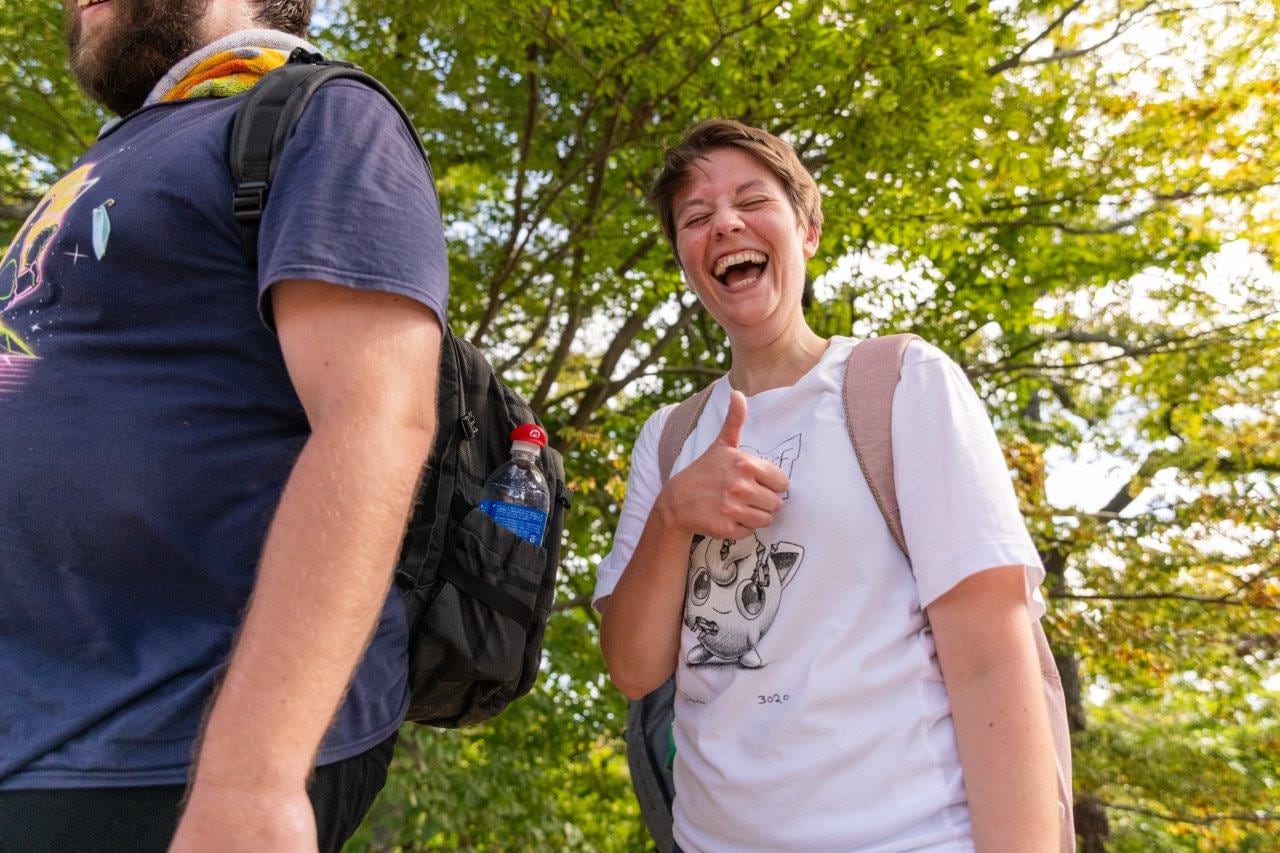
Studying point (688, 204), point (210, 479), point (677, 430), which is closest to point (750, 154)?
point (688, 204)

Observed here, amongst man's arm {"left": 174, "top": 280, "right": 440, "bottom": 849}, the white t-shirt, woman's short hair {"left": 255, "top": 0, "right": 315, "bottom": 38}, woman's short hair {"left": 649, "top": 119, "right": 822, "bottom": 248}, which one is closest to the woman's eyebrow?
woman's short hair {"left": 649, "top": 119, "right": 822, "bottom": 248}

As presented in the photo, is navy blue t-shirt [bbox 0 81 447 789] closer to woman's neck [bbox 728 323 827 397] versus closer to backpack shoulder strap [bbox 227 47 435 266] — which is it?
backpack shoulder strap [bbox 227 47 435 266]

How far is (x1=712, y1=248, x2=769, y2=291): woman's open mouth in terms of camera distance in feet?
6.48

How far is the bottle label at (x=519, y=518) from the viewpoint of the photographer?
1.45 meters

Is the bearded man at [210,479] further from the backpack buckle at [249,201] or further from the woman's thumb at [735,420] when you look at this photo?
the woman's thumb at [735,420]

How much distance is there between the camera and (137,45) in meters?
1.46

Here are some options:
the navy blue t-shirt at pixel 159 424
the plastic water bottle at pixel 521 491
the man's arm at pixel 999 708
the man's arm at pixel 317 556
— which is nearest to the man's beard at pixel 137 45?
the navy blue t-shirt at pixel 159 424

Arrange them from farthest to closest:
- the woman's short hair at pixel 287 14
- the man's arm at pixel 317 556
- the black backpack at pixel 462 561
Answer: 1. the woman's short hair at pixel 287 14
2. the black backpack at pixel 462 561
3. the man's arm at pixel 317 556

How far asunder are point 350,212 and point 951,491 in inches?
37.5

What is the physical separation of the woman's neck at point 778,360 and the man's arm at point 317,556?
38.7 inches

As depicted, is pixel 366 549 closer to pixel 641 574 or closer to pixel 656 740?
pixel 641 574

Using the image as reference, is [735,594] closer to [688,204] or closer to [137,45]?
[688,204]

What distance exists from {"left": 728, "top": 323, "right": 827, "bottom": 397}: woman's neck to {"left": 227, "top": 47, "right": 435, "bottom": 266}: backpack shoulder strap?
1.02 m

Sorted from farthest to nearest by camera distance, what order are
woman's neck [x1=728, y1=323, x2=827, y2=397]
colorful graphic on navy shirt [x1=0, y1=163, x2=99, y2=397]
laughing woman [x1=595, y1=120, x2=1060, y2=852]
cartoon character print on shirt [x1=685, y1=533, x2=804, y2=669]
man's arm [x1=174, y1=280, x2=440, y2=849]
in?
woman's neck [x1=728, y1=323, x2=827, y2=397] → cartoon character print on shirt [x1=685, y1=533, x2=804, y2=669] → laughing woman [x1=595, y1=120, x2=1060, y2=852] → colorful graphic on navy shirt [x1=0, y1=163, x2=99, y2=397] → man's arm [x1=174, y1=280, x2=440, y2=849]
